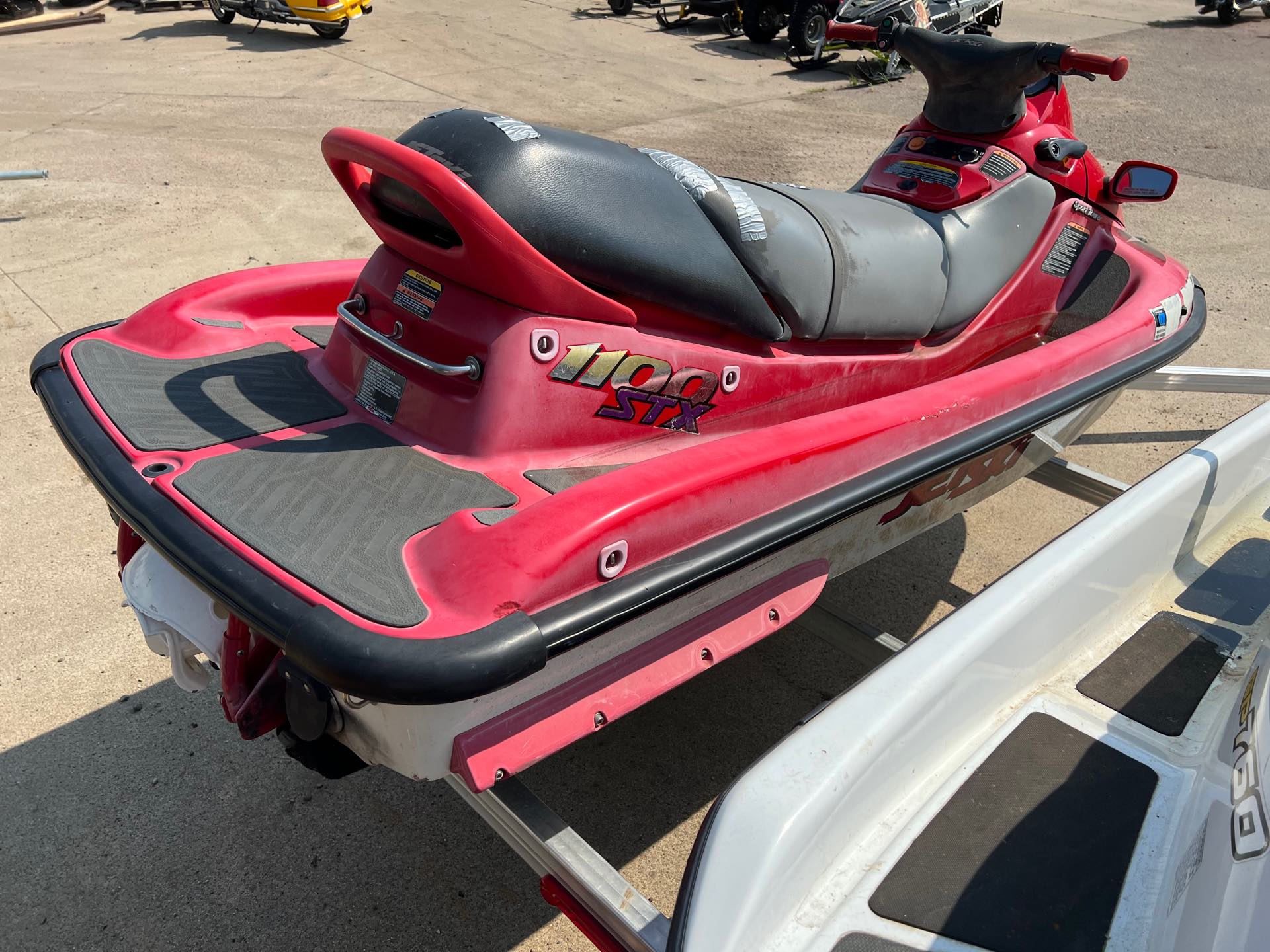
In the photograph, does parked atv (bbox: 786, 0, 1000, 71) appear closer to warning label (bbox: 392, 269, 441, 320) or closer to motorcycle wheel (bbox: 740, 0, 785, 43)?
motorcycle wheel (bbox: 740, 0, 785, 43)

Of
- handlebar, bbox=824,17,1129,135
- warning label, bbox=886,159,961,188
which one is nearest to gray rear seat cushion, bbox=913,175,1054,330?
warning label, bbox=886,159,961,188

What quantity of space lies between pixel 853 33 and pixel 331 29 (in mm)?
9350

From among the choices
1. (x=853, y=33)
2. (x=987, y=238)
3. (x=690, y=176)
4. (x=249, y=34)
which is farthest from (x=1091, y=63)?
(x=249, y=34)

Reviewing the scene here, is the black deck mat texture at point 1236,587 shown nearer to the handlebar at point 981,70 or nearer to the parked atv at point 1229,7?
the handlebar at point 981,70

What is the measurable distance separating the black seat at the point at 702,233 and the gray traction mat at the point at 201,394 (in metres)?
0.48

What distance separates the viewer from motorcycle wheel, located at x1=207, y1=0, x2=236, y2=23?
38.3 feet

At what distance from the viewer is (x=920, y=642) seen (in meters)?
1.86

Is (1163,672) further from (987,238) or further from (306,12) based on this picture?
(306,12)

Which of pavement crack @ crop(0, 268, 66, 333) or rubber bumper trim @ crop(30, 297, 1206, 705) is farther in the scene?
pavement crack @ crop(0, 268, 66, 333)

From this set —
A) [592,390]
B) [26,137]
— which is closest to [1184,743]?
[592,390]

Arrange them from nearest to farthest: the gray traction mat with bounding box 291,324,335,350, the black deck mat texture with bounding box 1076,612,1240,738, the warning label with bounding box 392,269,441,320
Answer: the warning label with bounding box 392,269,441,320
the black deck mat texture with bounding box 1076,612,1240,738
the gray traction mat with bounding box 291,324,335,350

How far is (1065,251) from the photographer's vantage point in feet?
10.1

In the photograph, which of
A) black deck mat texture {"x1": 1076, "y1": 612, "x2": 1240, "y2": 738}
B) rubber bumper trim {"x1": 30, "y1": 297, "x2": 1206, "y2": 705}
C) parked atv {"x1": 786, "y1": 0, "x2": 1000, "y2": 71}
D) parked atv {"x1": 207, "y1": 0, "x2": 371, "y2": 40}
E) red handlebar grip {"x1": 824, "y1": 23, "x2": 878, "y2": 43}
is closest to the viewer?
rubber bumper trim {"x1": 30, "y1": 297, "x2": 1206, "y2": 705}

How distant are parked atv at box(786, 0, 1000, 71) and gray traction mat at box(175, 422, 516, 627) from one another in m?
9.26
